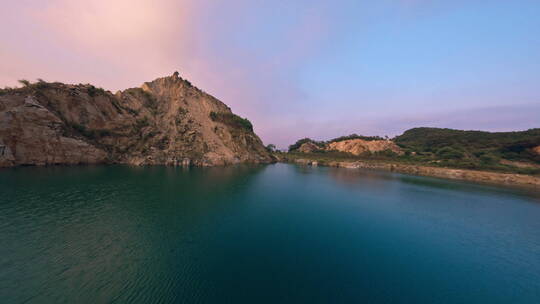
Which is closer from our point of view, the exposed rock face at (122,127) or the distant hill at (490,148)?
the exposed rock face at (122,127)

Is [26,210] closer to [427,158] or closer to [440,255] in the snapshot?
[440,255]

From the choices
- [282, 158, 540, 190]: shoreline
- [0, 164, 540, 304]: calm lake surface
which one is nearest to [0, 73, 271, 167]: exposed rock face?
[0, 164, 540, 304]: calm lake surface

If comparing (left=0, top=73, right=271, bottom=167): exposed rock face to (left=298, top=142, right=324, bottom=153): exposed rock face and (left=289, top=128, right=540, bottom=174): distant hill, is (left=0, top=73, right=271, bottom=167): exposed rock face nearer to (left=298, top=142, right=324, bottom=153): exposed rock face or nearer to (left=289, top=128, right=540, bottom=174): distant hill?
(left=298, top=142, right=324, bottom=153): exposed rock face

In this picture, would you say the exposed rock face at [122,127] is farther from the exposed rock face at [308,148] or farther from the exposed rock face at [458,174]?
the exposed rock face at [308,148]

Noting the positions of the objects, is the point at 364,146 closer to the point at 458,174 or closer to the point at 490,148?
the point at 490,148

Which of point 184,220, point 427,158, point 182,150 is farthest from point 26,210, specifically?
point 427,158

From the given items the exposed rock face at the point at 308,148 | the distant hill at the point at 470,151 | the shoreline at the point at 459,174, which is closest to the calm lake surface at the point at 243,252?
the shoreline at the point at 459,174

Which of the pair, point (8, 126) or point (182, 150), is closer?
point (8, 126)

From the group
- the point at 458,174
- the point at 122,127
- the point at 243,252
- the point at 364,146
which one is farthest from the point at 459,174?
the point at 122,127
